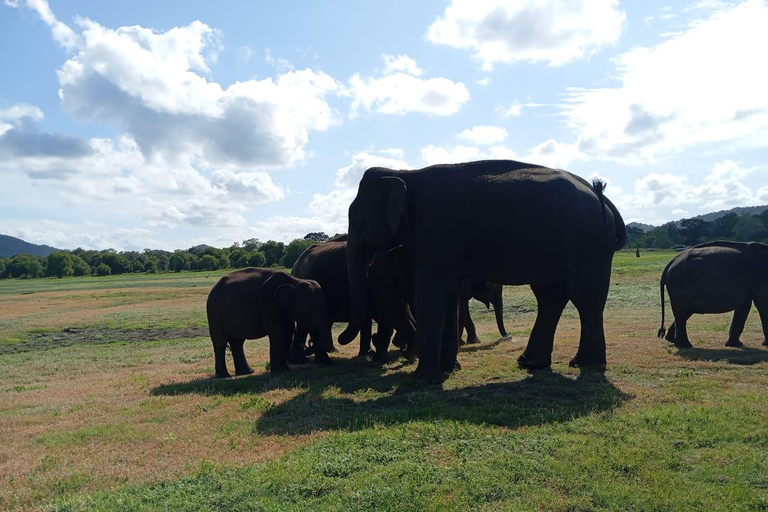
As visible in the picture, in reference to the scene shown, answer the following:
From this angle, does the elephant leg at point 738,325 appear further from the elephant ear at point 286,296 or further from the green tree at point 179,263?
the green tree at point 179,263

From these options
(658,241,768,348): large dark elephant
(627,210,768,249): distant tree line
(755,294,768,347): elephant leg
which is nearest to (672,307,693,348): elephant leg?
(658,241,768,348): large dark elephant

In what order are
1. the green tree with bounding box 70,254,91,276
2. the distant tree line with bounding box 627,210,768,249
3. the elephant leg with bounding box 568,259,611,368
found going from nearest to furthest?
the elephant leg with bounding box 568,259,611,368, the distant tree line with bounding box 627,210,768,249, the green tree with bounding box 70,254,91,276

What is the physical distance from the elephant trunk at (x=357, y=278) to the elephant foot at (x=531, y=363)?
11.3ft

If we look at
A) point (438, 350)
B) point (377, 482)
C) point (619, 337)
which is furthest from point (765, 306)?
point (377, 482)

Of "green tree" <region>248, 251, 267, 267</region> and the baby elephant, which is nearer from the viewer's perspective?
the baby elephant

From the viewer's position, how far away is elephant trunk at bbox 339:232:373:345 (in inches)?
487

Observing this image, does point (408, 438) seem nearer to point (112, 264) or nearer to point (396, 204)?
point (396, 204)

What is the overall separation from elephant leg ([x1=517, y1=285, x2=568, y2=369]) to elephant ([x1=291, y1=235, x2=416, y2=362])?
303 centimetres

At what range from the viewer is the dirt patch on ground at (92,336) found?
26547mm

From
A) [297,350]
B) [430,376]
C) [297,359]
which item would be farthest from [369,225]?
[297,359]

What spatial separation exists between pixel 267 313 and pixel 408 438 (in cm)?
635

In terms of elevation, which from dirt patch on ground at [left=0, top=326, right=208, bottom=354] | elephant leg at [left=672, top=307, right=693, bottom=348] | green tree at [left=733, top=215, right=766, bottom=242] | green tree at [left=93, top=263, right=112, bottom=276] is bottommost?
dirt patch on ground at [left=0, top=326, right=208, bottom=354]

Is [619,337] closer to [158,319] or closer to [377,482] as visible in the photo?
[377,482]

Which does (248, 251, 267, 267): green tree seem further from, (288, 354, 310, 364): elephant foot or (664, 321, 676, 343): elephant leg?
(664, 321, 676, 343): elephant leg
